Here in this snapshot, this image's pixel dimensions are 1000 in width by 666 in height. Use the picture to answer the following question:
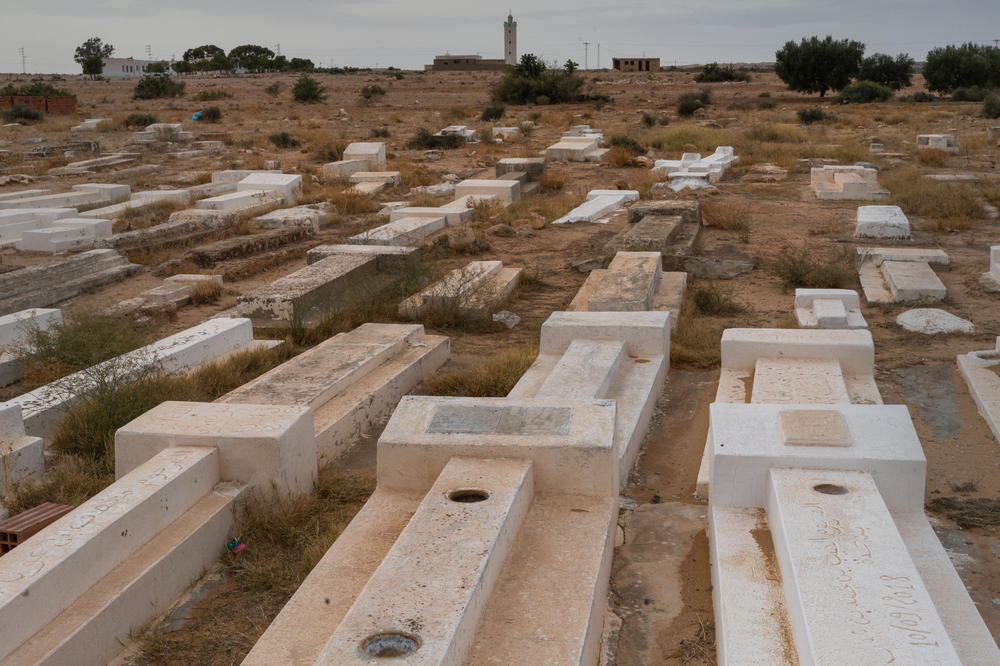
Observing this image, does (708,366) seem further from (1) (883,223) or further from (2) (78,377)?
(1) (883,223)

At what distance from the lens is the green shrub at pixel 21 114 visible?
3272cm

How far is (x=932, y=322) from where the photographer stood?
825 cm

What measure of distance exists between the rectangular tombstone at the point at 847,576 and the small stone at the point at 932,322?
4.75 m

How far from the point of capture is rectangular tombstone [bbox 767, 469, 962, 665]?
280 cm

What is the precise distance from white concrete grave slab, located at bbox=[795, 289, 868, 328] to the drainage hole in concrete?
163 inches

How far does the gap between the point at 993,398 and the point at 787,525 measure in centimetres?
342

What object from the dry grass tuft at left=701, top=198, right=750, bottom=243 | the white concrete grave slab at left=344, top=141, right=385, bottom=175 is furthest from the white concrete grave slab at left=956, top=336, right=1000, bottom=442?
the white concrete grave slab at left=344, top=141, right=385, bottom=175

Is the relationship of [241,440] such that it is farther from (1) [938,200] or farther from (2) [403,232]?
(1) [938,200]

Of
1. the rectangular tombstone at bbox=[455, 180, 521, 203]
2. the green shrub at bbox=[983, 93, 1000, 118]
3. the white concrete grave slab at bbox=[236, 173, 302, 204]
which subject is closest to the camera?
the rectangular tombstone at bbox=[455, 180, 521, 203]

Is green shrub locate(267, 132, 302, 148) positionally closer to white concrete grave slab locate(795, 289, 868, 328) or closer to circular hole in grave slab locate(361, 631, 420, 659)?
white concrete grave slab locate(795, 289, 868, 328)

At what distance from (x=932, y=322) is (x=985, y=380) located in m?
1.81

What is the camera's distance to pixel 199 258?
11.7 metres

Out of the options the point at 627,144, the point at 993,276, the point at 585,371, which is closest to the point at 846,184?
the point at 993,276

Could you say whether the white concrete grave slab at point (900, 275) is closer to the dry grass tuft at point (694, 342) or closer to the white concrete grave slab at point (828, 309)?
the white concrete grave slab at point (828, 309)
